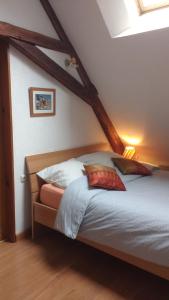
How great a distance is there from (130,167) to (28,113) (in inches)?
49.3

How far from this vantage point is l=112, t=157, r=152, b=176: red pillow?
3.02 meters

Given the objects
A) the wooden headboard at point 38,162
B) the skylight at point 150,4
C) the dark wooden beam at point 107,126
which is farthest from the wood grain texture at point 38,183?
the skylight at point 150,4

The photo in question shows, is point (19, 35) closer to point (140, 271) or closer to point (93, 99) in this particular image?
point (93, 99)

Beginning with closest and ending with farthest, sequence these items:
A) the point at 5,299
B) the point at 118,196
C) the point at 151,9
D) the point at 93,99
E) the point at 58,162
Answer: the point at 5,299
the point at 118,196
the point at 151,9
the point at 58,162
the point at 93,99

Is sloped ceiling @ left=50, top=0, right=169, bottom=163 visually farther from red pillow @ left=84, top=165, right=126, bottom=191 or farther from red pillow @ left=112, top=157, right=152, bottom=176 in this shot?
red pillow @ left=84, top=165, right=126, bottom=191

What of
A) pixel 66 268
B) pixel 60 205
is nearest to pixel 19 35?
pixel 60 205

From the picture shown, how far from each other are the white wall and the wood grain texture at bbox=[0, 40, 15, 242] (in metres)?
0.06

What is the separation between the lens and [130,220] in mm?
2072

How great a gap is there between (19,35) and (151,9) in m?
1.28

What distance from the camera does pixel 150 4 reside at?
2611mm

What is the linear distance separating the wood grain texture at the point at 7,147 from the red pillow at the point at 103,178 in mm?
773

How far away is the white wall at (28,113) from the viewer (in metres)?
2.58

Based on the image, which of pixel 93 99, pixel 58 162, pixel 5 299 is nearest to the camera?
pixel 5 299

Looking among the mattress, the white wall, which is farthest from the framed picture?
the mattress
